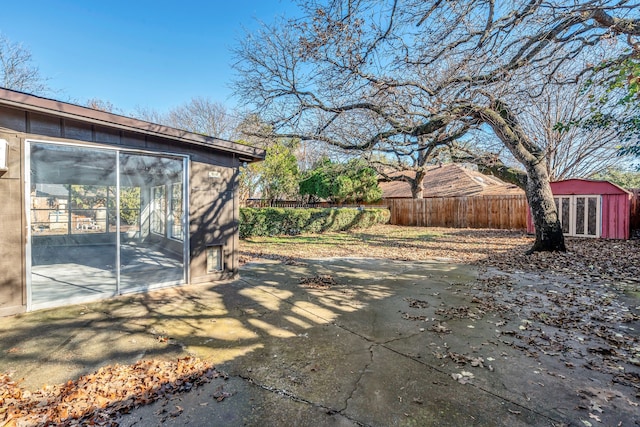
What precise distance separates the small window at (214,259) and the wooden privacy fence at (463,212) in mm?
13465

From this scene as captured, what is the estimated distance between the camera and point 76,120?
12.1ft

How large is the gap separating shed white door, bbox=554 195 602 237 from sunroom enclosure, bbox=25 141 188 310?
39.4 feet

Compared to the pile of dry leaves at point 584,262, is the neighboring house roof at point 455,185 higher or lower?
higher

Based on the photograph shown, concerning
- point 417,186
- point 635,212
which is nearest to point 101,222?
point 417,186

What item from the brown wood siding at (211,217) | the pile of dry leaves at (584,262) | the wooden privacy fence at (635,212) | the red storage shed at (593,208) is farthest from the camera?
the wooden privacy fence at (635,212)

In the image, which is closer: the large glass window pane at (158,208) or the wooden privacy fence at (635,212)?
the large glass window pane at (158,208)

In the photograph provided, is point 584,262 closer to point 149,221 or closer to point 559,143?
point 559,143

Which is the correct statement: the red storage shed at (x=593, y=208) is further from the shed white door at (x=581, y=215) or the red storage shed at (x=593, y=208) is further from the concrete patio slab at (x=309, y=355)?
the concrete patio slab at (x=309, y=355)

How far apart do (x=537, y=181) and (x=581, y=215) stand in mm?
4681

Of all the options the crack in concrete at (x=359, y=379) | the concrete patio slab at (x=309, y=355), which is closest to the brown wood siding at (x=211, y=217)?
the concrete patio slab at (x=309, y=355)

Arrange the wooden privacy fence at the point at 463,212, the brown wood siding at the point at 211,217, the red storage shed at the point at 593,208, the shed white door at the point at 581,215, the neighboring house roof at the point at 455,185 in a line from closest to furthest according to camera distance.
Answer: the brown wood siding at the point at 211,217 → the red storage shed at the point at 593,208 → the shed white door at the point at 581,215 → the wooden privacy fence at the point at 463,212 → the neighboring house roof at the point at 455,185

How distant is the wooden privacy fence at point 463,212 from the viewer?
13703 mm

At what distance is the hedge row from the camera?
36.2 ft

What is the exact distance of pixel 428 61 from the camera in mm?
4590
